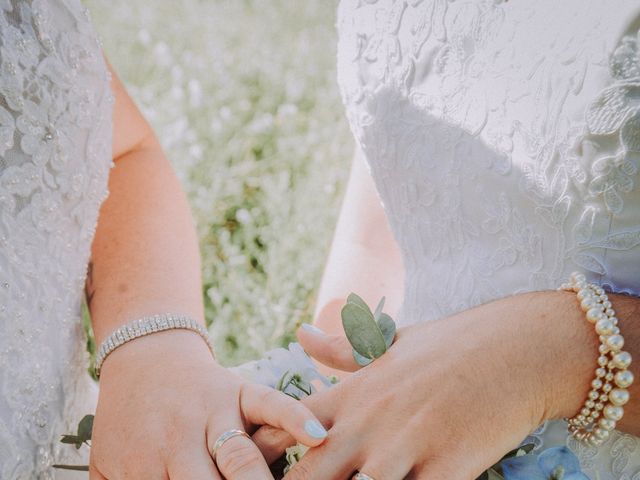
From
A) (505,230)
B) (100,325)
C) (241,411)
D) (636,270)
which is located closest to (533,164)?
(505,230)

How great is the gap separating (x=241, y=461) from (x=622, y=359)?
1.97 ft

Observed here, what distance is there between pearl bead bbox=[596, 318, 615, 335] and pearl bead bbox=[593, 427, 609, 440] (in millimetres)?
180

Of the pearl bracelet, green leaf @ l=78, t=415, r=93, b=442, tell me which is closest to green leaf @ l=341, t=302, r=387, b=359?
the pearl bracelet

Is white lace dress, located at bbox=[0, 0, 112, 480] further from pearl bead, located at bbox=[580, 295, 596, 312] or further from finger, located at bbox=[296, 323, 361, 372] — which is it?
pearl bead, located at bbox=[580, 295, 596, 312]

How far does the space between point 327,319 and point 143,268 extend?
626 millimetres

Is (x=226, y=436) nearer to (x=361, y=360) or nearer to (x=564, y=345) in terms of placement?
(x=361, y=360)

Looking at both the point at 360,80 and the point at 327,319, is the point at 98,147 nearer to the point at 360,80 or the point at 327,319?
the point at 360,80

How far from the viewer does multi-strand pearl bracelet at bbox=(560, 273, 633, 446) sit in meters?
1.00

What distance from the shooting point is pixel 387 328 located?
1121mm

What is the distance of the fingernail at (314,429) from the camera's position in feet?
3.14

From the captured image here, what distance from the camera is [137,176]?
5.30 ft

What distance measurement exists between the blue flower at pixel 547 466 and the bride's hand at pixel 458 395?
0.18 feet

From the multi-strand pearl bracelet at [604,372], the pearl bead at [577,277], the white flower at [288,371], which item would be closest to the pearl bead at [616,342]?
the multi-strand pearl bracelet at [604,372]

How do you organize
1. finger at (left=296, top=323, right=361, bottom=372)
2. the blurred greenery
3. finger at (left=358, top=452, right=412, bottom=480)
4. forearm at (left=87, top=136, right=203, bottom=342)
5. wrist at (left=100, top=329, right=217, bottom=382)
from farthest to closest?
the blurred greenery < forearm at (left=87, top=136, right=203, bottom=342) < wrist at (left=100, top=329, right=217, bottom=382) < finger at (left=296, top=323, right=361, bottom=372) < finger at (left=358, top=452, right=412, bottom=480)
